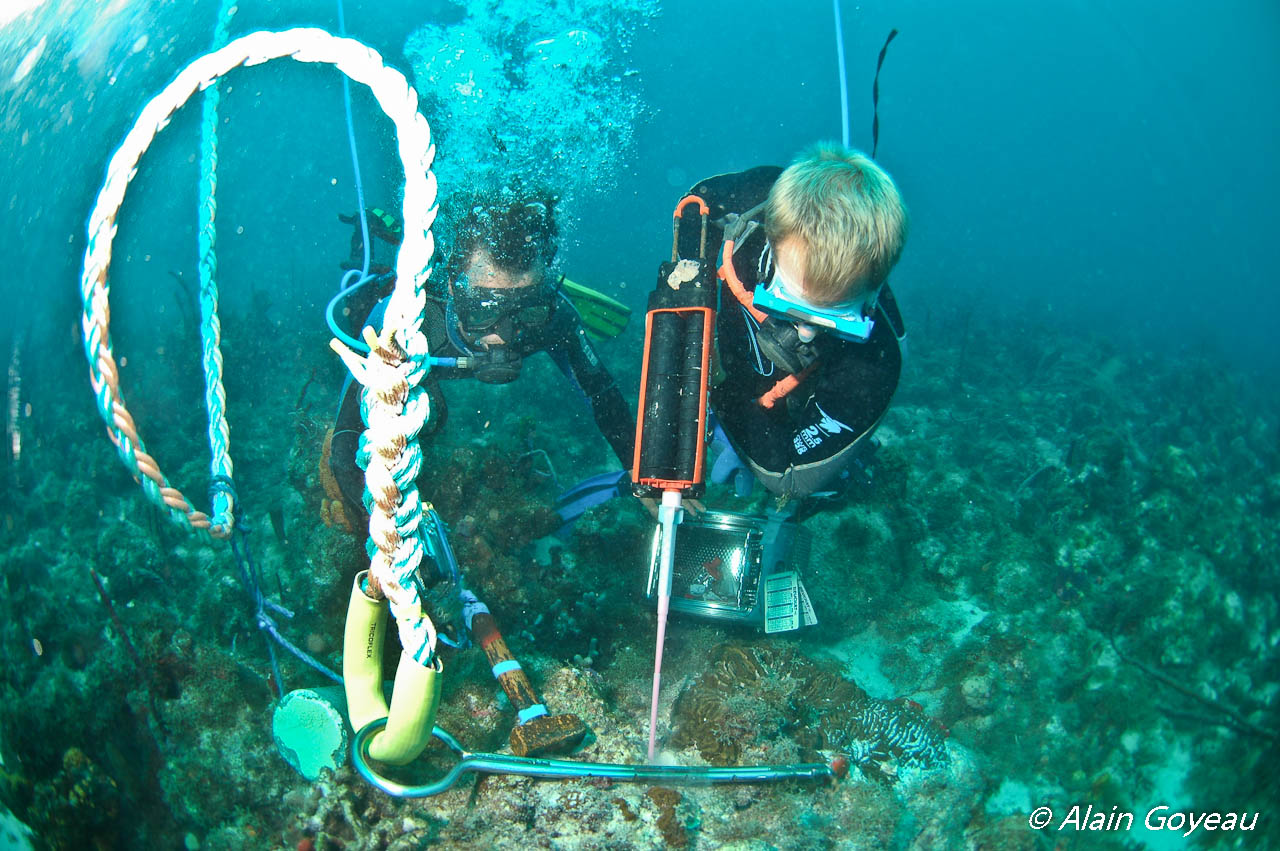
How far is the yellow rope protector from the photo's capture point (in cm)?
142

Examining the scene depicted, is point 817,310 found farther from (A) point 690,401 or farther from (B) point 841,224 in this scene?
(A) point 690,401

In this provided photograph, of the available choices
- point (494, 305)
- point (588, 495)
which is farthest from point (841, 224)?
point (588, 495)

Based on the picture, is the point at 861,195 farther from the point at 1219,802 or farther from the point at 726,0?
the point at 726,0

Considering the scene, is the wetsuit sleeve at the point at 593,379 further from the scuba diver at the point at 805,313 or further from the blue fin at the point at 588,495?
the scuba diver at the point at 805,313

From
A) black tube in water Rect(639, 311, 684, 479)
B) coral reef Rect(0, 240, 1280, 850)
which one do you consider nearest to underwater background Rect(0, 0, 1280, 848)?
coral reef Rect(0, 240, 1280, 850)

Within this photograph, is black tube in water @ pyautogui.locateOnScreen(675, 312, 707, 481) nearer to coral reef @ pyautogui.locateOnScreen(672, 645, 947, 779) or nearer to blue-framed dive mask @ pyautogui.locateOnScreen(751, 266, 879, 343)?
blue-framed dive mask @ pyautogui.locateOnScreen(751, 266, 879, 343)

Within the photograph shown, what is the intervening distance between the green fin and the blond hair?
→ 2.54 meters

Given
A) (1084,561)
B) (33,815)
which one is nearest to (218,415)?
(33,815)

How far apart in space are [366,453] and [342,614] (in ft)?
4.49

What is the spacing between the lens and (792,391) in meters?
2.82

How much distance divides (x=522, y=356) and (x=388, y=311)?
208 cm

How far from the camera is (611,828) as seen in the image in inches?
74.2

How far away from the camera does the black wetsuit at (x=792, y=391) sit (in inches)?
111

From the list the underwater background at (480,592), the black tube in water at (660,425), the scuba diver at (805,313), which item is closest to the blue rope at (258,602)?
the underwater background at (480,592)
